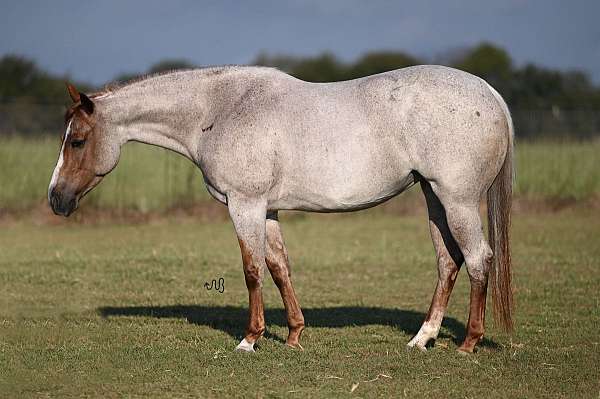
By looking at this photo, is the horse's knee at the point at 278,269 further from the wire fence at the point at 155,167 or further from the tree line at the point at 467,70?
the wire fence at the point at 155,167

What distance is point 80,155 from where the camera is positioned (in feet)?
22.7

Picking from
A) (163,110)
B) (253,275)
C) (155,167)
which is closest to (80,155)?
(163,110)

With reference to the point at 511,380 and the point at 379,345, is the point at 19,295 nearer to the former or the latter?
the point at 379,345

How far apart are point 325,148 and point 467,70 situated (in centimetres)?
4013

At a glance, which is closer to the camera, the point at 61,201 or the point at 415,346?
the point at 415,346

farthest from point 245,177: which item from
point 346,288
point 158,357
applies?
point 346,288

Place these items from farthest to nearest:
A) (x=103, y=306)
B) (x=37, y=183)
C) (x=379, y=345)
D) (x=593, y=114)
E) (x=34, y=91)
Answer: (x=34, y=91)
(x=593, y=114)
(x=37, y=183)
(x=103, y=306)
(x=379, y=345)

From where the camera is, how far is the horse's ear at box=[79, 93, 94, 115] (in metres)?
6.73

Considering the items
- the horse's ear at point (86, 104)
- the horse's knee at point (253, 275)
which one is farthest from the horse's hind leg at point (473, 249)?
the horse's ear at point (86, 104)

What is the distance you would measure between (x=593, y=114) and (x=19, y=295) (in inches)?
663

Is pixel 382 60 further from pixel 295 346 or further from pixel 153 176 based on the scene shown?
pixel 295 346

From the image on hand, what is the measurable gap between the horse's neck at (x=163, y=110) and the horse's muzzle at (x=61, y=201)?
631 millimetres

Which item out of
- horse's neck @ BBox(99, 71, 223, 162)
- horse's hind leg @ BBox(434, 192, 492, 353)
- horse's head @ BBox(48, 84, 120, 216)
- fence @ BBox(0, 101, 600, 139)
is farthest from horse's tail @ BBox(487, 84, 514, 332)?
fence @ BBox(0, 101, 600, 139)

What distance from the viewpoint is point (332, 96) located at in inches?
261
